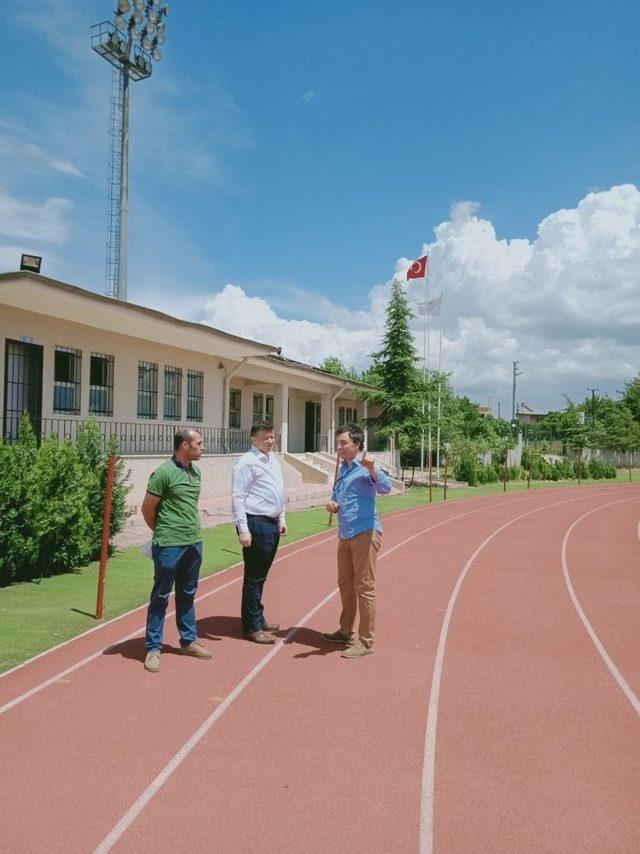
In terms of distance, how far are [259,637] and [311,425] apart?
82.5ft

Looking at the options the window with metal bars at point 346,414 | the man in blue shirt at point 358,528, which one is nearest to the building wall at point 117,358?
the man in blue shirt at point 358,528

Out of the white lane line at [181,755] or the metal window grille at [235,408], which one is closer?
the white lane line at [181,755]

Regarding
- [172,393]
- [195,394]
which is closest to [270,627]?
[172,393]

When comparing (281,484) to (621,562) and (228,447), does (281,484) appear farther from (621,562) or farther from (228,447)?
(228,447)

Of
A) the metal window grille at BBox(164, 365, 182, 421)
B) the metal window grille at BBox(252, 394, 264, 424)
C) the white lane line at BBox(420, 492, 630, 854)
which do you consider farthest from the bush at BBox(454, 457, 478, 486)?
the white lane line at BBox(420, 492, 630, 854)

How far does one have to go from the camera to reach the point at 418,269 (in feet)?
104

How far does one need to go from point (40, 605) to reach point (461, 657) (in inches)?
179

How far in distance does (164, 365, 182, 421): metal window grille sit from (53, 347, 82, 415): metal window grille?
3338 millimetres

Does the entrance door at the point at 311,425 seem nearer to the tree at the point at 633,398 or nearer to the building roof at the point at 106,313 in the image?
the building roof at the point at 106,313

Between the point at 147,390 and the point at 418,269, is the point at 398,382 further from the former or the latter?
the point at 147,390

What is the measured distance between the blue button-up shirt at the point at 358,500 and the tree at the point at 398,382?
23409 millimetres

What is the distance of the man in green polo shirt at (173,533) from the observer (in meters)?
5.45

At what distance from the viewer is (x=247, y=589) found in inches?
241

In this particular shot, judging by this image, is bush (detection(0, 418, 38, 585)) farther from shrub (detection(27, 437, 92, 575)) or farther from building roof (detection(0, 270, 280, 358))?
building roof (detection(0, 270, 280, 358))
